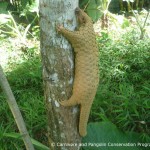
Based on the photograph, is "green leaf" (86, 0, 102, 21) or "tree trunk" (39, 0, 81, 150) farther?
"green leaf" (86, 0, 102, 21)

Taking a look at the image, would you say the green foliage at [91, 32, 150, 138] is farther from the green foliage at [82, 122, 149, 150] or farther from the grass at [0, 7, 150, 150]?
the green foliage at [82, 122, 149, 150]

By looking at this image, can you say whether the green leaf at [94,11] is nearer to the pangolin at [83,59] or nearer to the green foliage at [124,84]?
the green foliage at [124,84]

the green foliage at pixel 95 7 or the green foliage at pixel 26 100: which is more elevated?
the green foliage at pixel 95 7

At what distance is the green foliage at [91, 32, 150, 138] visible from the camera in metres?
2.95

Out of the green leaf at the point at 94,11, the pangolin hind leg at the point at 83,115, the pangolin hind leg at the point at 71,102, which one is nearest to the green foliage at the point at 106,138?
the pangolin hind leg at the point at 83,115

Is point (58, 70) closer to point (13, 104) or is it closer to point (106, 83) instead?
point (13, 104)

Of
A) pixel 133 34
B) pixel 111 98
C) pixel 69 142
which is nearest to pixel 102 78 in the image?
pixel 111 98

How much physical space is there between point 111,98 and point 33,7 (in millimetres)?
2488

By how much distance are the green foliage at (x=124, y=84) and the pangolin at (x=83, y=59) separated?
881 millimetres

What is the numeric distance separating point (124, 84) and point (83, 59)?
65.6 inches

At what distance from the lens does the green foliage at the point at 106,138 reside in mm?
2531

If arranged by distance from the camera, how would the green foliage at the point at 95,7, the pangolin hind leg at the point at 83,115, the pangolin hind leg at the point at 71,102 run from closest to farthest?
the pangolin hind leg at the point at 71,102
the pangolin hind leg at the point at 83,115
the green foliage at the point at 95,7

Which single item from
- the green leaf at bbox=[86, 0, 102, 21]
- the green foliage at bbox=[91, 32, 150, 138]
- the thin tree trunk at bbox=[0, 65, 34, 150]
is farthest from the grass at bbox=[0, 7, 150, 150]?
the thin tree trunk at bbox=[0, 65, 34, 150]

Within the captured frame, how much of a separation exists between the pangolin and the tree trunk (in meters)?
0.04
